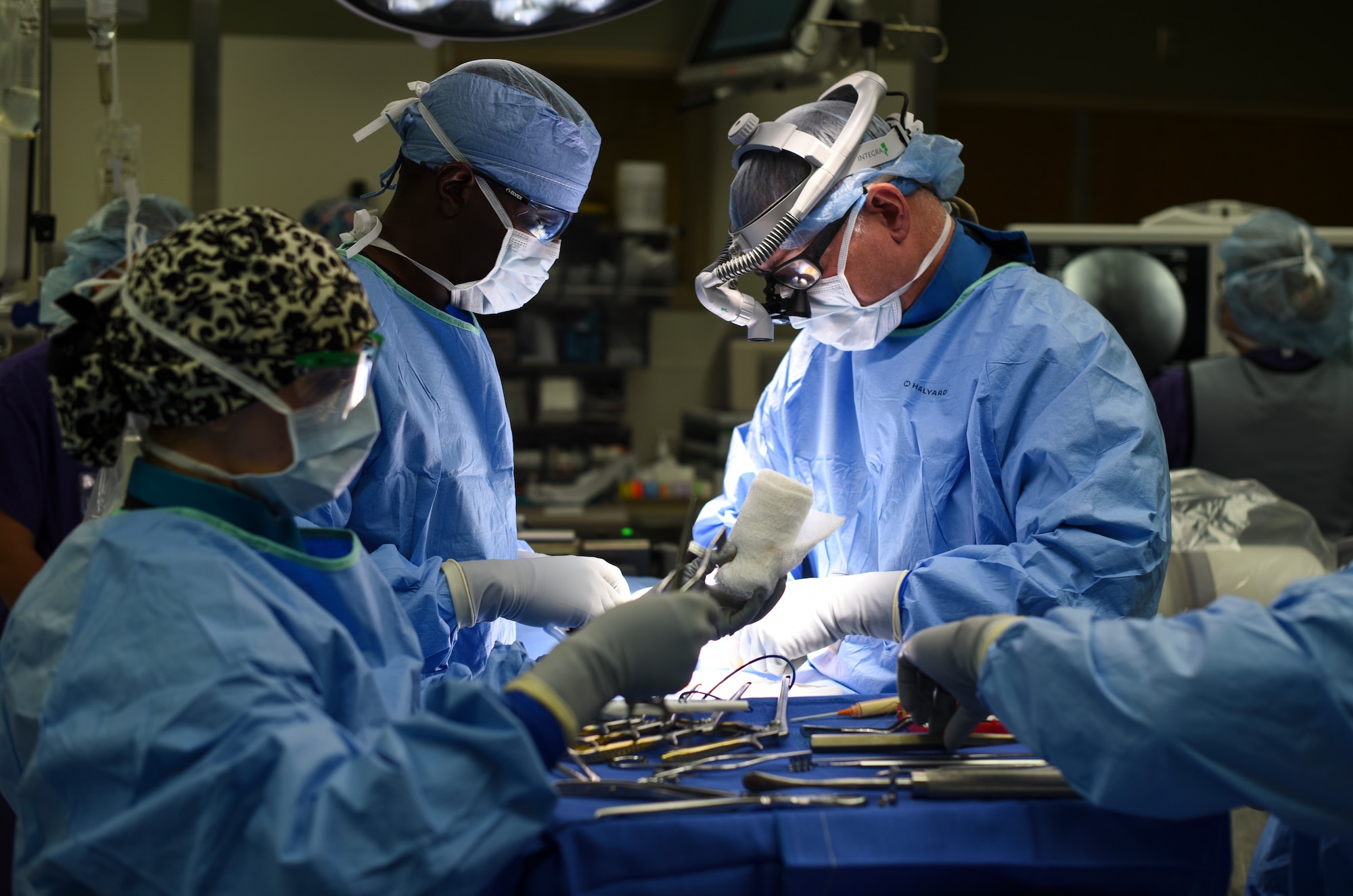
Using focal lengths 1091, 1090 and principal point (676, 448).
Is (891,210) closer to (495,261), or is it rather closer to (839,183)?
(839,183)

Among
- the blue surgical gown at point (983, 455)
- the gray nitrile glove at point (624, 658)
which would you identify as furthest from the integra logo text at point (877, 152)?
the gray nitrile glove at point (624, 658)

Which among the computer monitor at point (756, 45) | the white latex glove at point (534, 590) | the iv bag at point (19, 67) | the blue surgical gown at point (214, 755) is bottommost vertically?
the white latex glove at point (534, 590)

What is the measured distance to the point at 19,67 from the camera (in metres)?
2.76

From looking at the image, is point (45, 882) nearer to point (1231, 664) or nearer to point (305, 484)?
point (305, 484)

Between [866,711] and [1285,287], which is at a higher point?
[1285,287]

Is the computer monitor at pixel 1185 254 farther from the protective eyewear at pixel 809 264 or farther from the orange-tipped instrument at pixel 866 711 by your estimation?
the orange-tipped instrument at pixel 866 711

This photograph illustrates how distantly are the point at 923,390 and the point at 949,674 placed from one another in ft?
2.33

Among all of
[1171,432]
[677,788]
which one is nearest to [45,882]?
[677,788]

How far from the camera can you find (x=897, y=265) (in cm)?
203

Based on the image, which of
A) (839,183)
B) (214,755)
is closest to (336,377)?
(214,755)

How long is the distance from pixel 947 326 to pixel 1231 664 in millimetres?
956

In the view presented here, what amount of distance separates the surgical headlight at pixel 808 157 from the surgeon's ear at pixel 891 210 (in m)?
0.05

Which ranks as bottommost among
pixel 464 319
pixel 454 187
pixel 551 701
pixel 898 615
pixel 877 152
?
pixel 898 615

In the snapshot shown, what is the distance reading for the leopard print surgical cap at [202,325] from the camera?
119 cm
